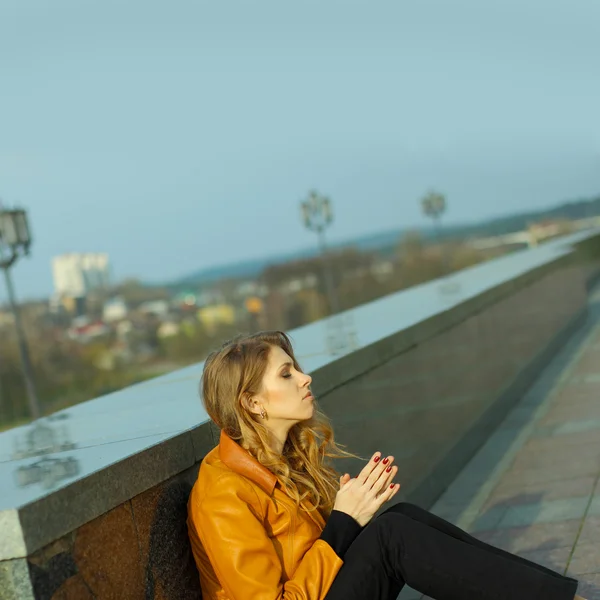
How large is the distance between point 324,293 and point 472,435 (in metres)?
59.2

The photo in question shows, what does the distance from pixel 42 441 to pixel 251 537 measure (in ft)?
3.01

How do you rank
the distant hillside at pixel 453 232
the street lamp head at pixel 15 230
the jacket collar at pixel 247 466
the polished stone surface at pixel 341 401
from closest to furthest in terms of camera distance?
the polished stone surface at pixel 341 401 → the jacket collar at pixel 247 466 → the street lamp head at pixel 15 230 → the distant hillside at pixel 453 232

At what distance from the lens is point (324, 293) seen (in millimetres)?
65312

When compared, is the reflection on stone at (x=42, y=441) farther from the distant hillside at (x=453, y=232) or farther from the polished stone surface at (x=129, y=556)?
the distant hillside at (x=453, y=232)

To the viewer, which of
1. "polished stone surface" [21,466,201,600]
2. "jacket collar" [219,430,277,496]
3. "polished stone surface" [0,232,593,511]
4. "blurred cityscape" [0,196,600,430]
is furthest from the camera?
"blurred cityscape" [0,196,600,430]

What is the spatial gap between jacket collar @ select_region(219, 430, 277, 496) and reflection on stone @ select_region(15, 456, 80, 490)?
37cm

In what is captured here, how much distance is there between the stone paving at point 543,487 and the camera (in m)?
4.12

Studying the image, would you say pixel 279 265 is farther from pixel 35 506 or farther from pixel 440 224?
pixel 35 506

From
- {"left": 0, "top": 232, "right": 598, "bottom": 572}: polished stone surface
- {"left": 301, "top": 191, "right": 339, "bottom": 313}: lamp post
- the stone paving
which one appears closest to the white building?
{"left": 301, "top": 191, "right": 339, "bottom": 313}: lamp post

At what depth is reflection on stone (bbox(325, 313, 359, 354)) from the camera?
4.68 meters

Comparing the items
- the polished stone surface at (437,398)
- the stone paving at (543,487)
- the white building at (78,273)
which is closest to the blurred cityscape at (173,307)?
the white building at (78,273)

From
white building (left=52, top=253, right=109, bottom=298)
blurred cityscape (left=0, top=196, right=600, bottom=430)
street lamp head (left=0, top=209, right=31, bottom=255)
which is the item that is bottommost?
→ blurred cityscape (left=0, top=196, right=600, bottom=430)

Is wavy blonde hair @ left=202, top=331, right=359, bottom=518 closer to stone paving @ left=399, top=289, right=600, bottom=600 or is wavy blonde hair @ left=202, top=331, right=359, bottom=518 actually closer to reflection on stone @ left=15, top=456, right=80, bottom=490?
reflection on stone @ left=15, top=456, right=80, bottom=490

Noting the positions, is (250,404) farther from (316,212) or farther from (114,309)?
(114,309)
